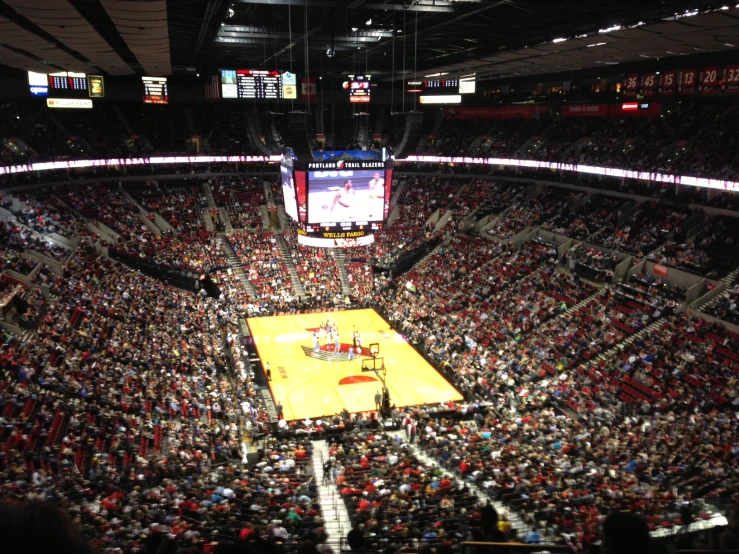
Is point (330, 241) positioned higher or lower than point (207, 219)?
higher

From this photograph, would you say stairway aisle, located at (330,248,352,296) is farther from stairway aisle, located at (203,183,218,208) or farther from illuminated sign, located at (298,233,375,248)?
illuminated sign, located at (298,233,375,248)

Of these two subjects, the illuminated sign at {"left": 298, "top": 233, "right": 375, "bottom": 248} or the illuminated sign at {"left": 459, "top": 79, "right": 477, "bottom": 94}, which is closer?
the illuminated sign at {"left": 298, "top": 233, "right": 375, "bottom": 248}

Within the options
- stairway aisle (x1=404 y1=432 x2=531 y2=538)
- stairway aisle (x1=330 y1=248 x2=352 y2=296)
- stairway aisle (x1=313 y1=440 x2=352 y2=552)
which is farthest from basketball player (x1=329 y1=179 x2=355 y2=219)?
stairway aisle (x1=330 y1=248 x2=352 y2=296)

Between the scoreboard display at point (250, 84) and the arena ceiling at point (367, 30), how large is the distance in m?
1.57

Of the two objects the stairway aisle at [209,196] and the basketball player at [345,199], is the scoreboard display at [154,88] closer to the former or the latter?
the stairway aisle at [209,196]

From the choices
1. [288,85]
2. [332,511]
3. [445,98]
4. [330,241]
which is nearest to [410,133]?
[330,241]

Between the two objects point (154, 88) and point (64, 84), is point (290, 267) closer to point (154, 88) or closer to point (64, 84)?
point (154, 88)

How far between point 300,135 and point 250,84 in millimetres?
8750

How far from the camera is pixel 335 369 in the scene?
28.2 metres

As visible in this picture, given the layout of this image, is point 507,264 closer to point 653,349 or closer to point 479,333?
point 479,333

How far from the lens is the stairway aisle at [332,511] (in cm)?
1387

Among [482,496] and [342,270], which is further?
[342,270]

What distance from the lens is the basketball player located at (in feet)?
75.8

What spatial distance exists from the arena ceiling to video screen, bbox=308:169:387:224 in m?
4.09
